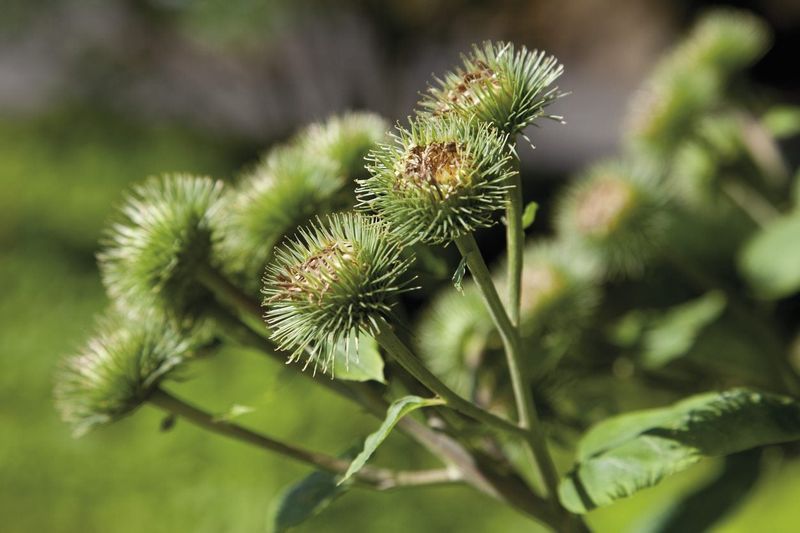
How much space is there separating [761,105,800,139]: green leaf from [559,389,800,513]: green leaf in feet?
2.82

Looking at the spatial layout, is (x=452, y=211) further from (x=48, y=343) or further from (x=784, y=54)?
(x=784, y=54)

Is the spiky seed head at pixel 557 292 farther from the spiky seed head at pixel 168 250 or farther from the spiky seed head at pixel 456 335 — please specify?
the spiky seed head at pixel 168 250

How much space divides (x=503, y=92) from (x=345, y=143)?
365 mm

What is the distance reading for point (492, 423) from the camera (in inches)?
34.1

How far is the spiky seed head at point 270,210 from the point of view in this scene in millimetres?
1100

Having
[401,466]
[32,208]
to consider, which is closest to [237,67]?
[32,208]

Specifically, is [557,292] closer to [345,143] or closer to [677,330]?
[677,330]

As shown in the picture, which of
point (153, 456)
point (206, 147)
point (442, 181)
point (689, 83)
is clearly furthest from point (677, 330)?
point (206, 147)

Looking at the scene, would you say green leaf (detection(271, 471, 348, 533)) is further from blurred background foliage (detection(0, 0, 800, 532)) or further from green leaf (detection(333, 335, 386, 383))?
blurred background foliage (detection(0, 0, 800, 532))

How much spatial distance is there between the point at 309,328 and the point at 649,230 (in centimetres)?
83

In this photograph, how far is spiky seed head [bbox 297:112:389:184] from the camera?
1.16 metres

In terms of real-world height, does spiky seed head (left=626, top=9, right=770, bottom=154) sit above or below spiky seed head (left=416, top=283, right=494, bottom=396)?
above

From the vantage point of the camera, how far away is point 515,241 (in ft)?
2.81

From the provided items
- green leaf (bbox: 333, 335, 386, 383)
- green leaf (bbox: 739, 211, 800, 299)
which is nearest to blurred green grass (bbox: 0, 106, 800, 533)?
green leaf (bbox: 739, 211, 800, 299)
